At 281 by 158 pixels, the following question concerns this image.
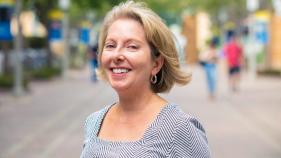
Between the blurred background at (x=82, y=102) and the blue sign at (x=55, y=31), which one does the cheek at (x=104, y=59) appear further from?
the blue sign at (x=55, y=31)

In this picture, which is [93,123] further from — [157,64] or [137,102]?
[157,64]

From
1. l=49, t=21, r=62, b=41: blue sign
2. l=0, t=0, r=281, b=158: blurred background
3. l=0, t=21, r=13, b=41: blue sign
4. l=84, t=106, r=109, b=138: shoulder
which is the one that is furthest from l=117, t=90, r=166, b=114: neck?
l=49, t=21, r=62, b=41: blue sign

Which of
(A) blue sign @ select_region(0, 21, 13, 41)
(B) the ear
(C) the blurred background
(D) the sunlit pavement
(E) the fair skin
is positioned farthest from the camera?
(A) blue sign @ select_region(0, 21, 13, 41)

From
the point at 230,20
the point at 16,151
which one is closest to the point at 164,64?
the point at 16,151

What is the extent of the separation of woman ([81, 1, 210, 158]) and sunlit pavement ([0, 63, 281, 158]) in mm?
3966

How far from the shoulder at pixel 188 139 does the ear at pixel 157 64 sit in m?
0.22

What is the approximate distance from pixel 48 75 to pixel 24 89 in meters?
8.59

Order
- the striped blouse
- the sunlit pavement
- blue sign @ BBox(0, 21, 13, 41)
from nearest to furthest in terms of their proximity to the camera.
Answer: the striped blouse
the sunlit pavement
blue sign @ BBox(0, 21, 13, 41)

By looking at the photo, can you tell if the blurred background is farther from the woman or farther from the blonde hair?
the woman

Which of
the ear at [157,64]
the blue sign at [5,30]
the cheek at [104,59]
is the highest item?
the cheek at [104,59]

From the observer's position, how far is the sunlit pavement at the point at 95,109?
10.9 meters

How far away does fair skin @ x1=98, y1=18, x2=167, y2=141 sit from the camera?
3016 mm

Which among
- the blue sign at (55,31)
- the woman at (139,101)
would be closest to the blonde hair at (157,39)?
the woman at (139,101)

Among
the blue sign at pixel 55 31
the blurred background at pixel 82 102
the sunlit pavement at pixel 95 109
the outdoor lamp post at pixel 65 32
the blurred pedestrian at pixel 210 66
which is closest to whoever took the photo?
the sunlit pavement at pixel 95 109
